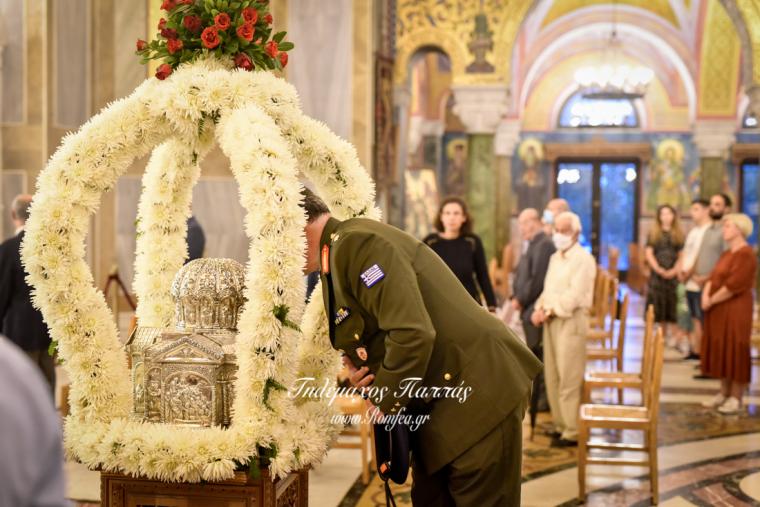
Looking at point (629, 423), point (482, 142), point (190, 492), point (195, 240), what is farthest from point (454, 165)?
point (190, 492)

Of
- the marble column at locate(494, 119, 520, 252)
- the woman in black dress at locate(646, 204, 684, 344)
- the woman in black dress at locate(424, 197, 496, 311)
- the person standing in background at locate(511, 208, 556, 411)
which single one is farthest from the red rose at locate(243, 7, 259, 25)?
the marble column at locate(494, 119, 520, 252)

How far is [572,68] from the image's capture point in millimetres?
26594

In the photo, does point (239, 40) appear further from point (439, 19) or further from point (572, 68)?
point (572, 68)

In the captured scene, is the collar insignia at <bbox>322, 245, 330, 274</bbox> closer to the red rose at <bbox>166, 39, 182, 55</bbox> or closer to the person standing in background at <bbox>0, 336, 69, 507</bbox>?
the red rose at <bbox>166, 39, 182, 55</bbox>

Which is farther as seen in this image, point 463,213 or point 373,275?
point 463,213

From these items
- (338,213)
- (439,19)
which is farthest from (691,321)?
(338,213)

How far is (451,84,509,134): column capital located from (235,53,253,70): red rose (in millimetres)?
12168

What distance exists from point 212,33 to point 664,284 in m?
9.37

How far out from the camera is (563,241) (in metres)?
7.14

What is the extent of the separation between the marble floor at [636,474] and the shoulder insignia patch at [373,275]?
9.18 feet

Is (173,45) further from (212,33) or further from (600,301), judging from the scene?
(600,301)

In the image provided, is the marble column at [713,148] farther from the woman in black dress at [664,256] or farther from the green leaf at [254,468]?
the green leaf at [254,468]

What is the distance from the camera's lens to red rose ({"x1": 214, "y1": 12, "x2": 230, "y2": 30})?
3.44 m

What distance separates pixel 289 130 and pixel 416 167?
54.1ft
